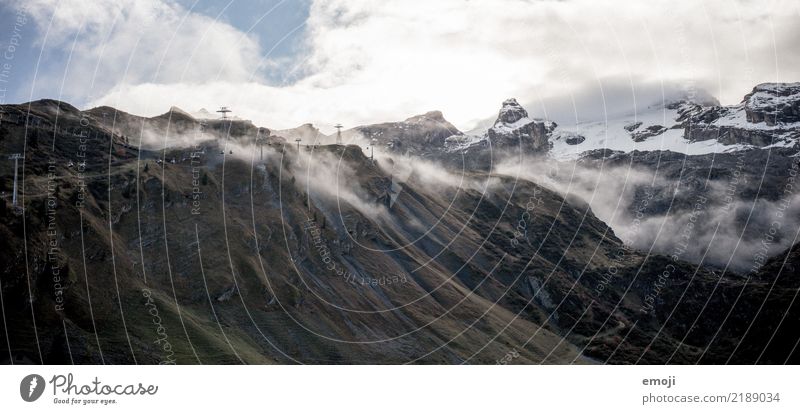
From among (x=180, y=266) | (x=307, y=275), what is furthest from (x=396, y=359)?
(x=180, y=266)

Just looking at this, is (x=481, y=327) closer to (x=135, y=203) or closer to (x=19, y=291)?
(x=135, y=203)

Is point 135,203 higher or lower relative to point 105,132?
lower

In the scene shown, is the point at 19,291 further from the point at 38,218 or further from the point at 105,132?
the point at 105,132

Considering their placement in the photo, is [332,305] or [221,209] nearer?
[332,305]

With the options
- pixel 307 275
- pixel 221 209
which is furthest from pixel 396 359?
pixel 221 209

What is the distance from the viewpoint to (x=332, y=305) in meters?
164
